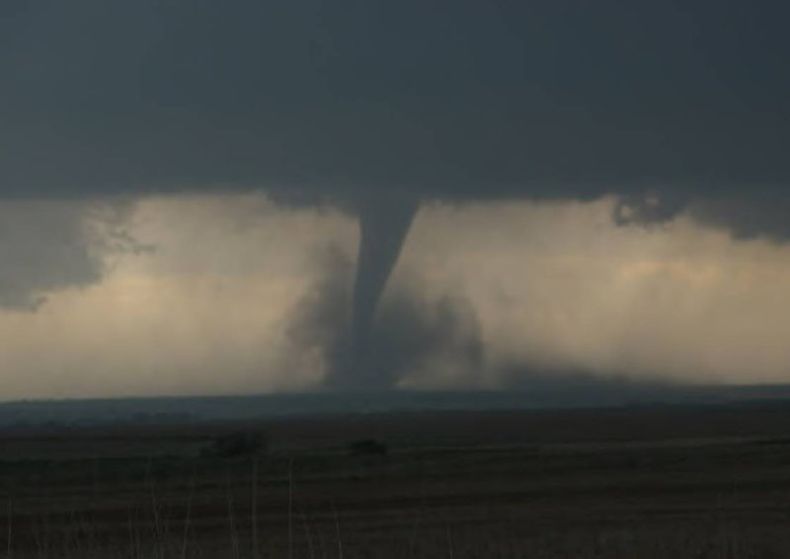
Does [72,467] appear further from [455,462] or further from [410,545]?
[410,545]

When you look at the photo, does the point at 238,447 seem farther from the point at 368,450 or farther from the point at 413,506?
the point at 413,506

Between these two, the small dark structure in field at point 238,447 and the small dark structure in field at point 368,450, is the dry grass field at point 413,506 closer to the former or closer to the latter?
the small dark structure in field at point 368,450

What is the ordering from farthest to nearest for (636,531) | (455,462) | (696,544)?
(455,462) → (636,531) → (696,544)

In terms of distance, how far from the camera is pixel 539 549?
26016mm

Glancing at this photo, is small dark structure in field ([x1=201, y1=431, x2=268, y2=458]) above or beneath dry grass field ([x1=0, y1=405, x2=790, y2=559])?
above

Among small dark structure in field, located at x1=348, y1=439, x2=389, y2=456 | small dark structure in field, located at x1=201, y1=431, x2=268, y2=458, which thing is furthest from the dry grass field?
small dark structure in field, located at x1=201, y1=431, x2=268, y2=458

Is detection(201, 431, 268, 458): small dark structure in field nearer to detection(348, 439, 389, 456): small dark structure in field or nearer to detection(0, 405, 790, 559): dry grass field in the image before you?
detection(0, 405, 790, 559): dry grass field

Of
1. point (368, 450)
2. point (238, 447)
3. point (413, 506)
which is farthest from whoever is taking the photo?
point (238, 447)

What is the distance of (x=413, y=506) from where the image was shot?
138 ft

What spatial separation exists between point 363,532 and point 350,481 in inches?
743

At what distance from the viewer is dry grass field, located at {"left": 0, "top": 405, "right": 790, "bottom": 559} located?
2662cm

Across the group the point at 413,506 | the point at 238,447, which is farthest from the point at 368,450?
the point at 413,506

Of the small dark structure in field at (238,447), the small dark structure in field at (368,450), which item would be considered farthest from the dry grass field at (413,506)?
the small dark structure in field at (238,447)

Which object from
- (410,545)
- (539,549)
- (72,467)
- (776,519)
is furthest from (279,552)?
(72,467)
